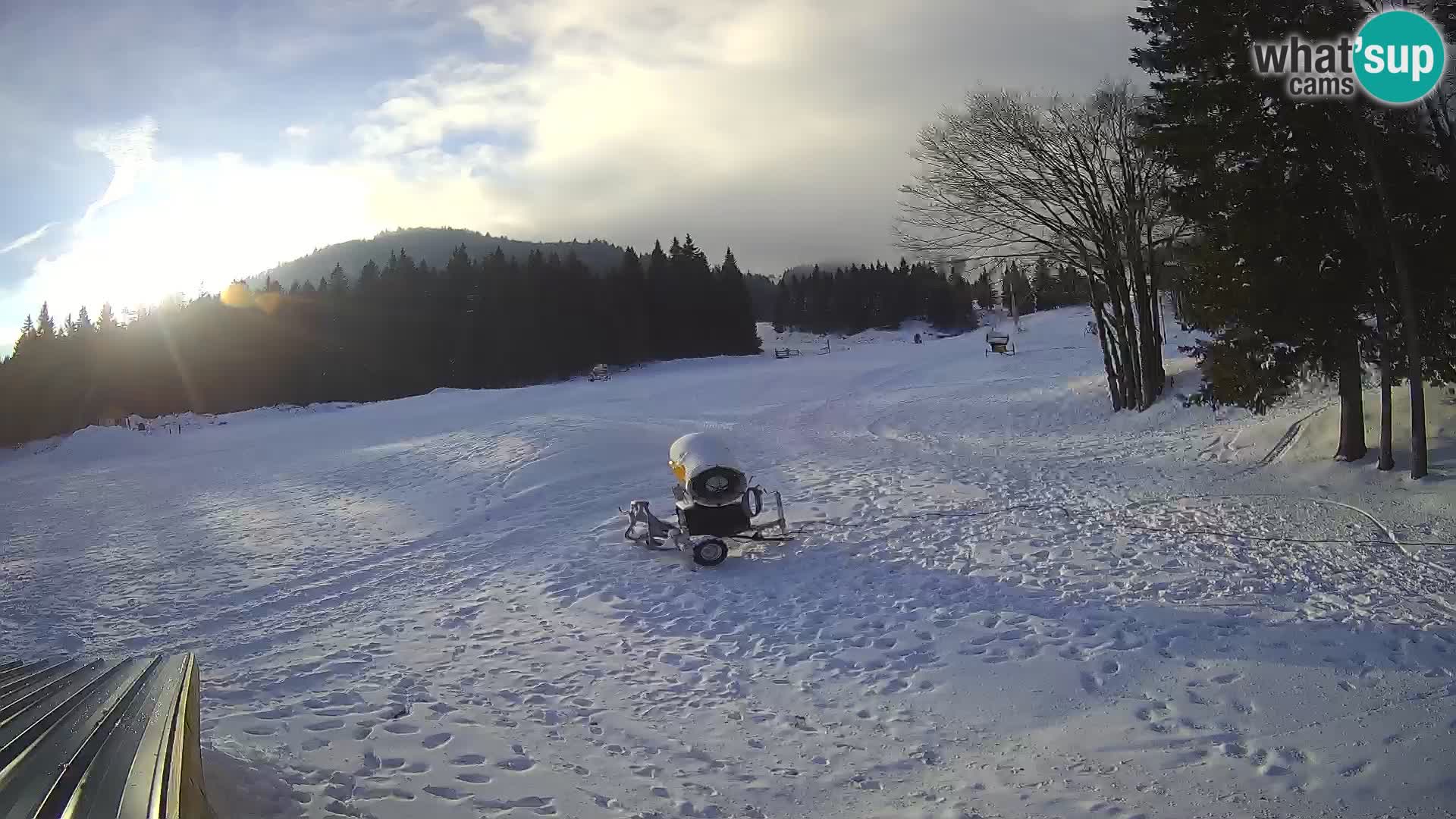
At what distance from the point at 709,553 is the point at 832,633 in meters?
2.94

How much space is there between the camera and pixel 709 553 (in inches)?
415

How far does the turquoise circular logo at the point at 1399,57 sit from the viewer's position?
996 centimetres

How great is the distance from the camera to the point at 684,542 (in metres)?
10.9

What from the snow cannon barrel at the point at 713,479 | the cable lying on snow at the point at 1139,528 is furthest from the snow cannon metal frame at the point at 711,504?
the cable lying on snow at the point at 1139,528

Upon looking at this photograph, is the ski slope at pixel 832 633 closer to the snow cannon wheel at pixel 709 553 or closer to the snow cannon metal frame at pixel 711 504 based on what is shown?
the snow cannon wheel at pixel 709 553

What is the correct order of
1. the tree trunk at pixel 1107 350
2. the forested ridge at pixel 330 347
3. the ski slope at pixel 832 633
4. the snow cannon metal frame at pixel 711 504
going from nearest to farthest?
the ski slope at pixel 832 633 → the snow cannon metal frame at pixel 711 504 → the tree trunk at pixel 1107 350 → the forested ridge at pixel 330 347

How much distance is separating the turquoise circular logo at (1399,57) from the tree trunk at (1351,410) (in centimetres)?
344

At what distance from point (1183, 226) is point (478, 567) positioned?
1552cm

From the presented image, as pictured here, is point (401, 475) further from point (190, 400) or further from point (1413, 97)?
point (190, 400)

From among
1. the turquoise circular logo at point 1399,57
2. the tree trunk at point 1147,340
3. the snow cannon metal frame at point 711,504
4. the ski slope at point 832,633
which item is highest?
the turquoise circular logo at point 1399,57

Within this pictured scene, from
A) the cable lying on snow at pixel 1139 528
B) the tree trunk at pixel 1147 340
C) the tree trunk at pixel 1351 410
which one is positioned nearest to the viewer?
the cable lying on snow at pixel 1139 528

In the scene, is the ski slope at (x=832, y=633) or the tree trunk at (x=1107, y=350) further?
the tree trunk at (x=1107, y=350)

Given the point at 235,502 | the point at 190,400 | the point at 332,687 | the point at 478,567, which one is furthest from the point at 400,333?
the point at 332,687

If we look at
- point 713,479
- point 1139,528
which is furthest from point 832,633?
point 1139,528
